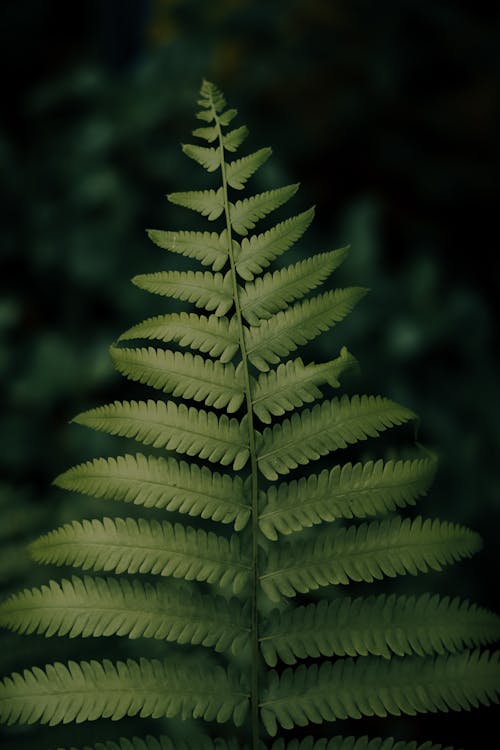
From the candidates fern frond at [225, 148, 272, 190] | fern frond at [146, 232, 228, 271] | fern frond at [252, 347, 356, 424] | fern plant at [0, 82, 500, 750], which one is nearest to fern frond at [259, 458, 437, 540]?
fern plant at [0, 82, 500, 750]

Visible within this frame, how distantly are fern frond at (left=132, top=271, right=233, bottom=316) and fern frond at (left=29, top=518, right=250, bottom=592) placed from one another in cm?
34

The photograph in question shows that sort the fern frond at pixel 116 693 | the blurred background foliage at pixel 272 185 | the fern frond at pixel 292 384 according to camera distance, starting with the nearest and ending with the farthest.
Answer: the fern frond at pixel 116 693, the fern frond at pixel 292 384, the blurred background foliage at pixel 272 185

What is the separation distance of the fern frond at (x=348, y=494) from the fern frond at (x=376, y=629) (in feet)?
0.40

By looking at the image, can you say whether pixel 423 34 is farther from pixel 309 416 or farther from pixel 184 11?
pixel 309 416

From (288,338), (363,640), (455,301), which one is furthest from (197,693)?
(455,301)

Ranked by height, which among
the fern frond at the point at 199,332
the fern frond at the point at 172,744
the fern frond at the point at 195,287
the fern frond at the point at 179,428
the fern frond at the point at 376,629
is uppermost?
the fern frond at the point at 195,287

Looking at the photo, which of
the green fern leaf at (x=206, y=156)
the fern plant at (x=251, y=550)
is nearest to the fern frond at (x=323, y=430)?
the fern plant at (x=251, y=550)

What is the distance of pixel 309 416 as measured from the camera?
109 cm

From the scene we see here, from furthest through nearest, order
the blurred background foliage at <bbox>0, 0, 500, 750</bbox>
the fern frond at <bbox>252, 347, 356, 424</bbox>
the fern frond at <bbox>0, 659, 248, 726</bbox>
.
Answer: the blurred background foliage at <bbox>0, 0, 500, 750</bbox> → the fern frond at <bbox>252, 347, 356, 424</bbox> → the fern frond at <bbox>0, 659, 248, 726</bbox>

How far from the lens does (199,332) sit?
1.08 meters

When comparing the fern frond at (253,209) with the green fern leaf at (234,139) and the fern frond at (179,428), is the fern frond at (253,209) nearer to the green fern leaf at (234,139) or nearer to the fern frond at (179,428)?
the green fern leaf at (234,139)

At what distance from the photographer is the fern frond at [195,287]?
3.59 ft

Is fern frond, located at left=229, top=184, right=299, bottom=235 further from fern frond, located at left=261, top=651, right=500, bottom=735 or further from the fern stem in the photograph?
fern frond, located at left=261, top=651, right=500, bottom=735

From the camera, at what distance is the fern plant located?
3.28ft
